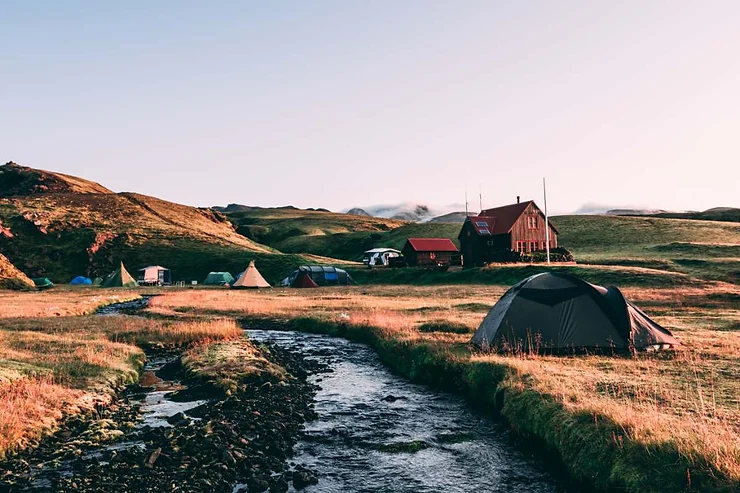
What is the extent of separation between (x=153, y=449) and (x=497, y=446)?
775cm

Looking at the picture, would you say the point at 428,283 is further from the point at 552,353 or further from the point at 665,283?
the point at 552,353

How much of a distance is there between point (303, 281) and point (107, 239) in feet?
187

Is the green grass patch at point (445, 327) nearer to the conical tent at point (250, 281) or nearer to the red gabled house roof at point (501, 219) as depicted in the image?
the conical tent at point (250, 281)

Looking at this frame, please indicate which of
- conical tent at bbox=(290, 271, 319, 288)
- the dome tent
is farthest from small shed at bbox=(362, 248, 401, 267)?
the dome tent

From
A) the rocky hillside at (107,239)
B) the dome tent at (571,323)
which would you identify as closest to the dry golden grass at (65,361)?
the dome tent at (571,323)

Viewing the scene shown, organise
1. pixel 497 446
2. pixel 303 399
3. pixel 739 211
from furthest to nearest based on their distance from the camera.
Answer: pixel 739 211 → pixel 303 399 → pixel 497 446

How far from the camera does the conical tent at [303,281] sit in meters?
72.6

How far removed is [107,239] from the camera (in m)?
108

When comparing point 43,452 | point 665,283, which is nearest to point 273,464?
point 43,452

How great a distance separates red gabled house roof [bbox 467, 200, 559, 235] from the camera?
78.6m

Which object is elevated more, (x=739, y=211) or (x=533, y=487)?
(x=739, y=211)

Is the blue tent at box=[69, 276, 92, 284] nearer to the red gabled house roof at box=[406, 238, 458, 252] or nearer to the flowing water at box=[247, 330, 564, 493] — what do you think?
the red gabled house roof at box=[406, 238, 458, 252]

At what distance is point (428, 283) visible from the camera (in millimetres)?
66562

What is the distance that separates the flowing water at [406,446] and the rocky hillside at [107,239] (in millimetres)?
75488
